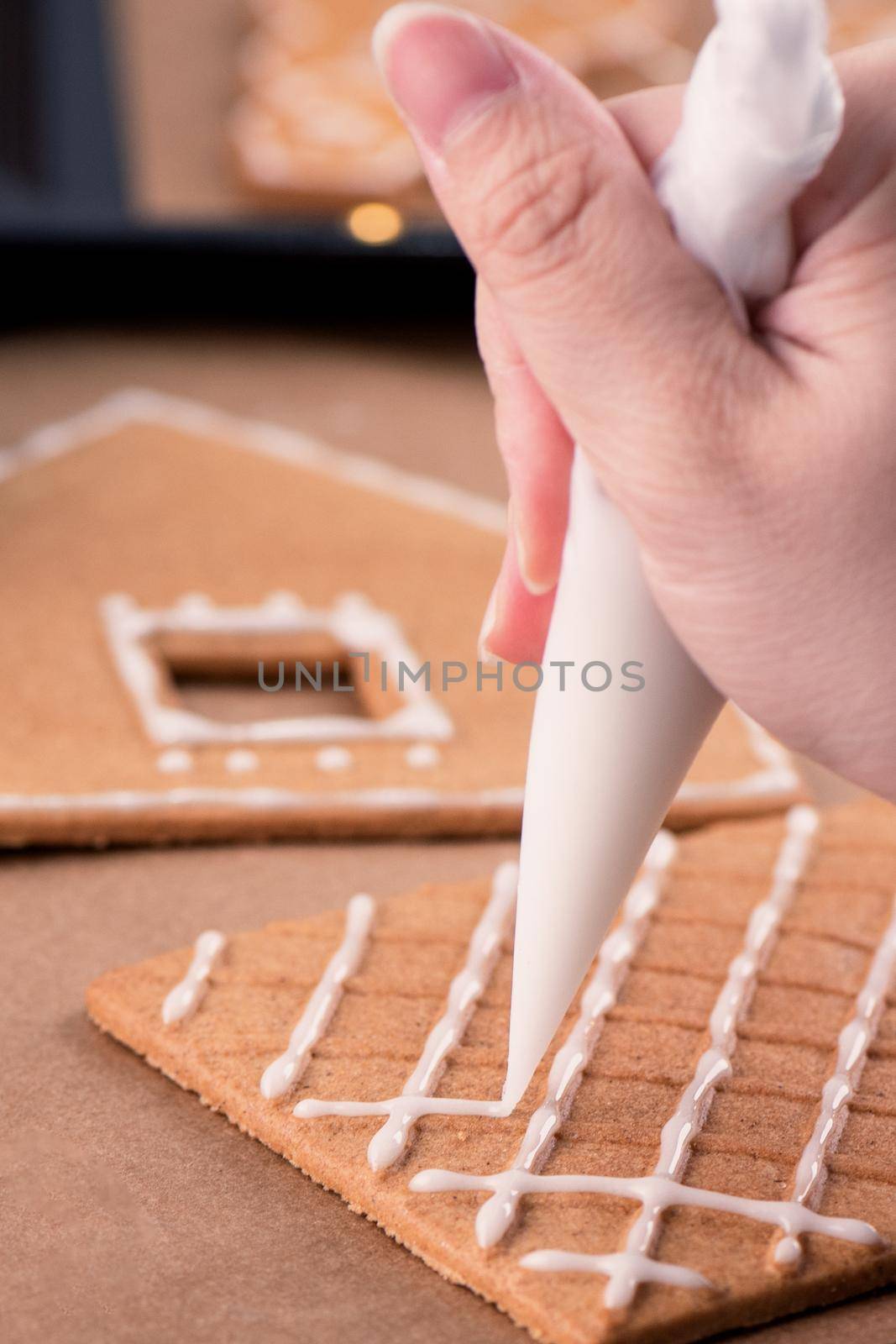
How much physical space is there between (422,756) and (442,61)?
662mm

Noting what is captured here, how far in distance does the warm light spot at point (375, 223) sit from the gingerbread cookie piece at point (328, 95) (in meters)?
0.02

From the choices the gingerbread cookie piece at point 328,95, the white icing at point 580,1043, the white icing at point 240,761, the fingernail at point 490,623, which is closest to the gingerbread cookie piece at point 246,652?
the white icing at point 240,761

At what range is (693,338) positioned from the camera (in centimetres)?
53

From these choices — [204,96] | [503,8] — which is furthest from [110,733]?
[503,8]

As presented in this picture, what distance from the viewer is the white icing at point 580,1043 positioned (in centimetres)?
69

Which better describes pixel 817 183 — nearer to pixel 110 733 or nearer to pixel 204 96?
pixel 110 733

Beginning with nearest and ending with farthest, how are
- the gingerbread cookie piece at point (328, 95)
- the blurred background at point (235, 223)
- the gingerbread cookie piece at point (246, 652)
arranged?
the gingerbread cookie piece at point (246, 652)
the blurred background at point (235, 223)
the gingerbread cookie piece at point (328, 95)

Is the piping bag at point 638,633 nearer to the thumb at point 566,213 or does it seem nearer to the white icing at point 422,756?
the thumb at point 566,213

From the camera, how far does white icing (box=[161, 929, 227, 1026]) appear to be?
823mm

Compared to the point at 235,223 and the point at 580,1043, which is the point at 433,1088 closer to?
the point at 580,1043

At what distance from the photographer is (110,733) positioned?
3.67 ft

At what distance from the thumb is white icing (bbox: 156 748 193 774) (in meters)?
0.61

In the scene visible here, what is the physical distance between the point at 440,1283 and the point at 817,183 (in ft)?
1.53

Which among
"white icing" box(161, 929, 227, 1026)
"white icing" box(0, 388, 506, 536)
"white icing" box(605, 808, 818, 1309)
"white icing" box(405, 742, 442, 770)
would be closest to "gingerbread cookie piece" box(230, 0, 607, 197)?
"white icing" box(0, 388, 506, 536)
